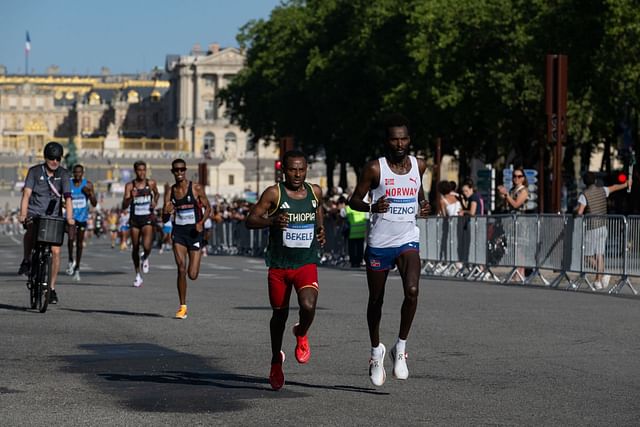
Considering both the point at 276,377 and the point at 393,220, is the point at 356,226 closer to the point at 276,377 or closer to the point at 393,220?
the point at 393,220

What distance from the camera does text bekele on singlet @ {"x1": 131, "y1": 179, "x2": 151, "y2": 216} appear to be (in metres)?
24.2

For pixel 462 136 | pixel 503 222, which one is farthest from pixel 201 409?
pixel 462 136

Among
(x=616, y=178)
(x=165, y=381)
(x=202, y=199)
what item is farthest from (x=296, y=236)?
(x=616, y=178)

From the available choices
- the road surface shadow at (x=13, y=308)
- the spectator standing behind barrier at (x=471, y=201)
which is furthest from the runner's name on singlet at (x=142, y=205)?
the spectator standing behind barrier at (x=471, y=201)

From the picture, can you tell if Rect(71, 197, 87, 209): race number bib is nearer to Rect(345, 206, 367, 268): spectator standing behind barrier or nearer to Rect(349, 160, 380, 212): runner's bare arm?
Rect(345, 206, 367, 268): spectator standing behind barrier

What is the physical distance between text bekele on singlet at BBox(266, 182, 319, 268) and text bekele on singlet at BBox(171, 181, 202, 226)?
285 inches

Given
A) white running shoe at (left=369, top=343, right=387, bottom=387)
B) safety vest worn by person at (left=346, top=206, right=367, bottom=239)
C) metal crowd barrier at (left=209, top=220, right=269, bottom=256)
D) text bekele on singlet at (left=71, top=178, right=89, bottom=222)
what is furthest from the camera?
metal crowd barrier at (left=209, top=220, right=269, bottom=256)

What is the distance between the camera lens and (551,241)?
90.5ft

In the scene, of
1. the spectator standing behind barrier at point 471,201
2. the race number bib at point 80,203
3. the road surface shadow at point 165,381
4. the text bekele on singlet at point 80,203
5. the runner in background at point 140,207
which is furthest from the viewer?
the spectator standing behind barrier at point 471,201

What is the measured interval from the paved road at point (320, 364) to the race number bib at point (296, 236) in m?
0.92

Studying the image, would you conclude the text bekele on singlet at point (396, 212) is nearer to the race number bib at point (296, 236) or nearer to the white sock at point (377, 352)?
the race number bib at point (296, 236)

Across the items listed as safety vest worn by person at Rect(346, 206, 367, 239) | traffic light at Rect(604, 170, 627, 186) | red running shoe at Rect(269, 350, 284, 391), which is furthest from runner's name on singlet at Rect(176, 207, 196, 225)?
safety vest worn by person at Rect(346, 206, 367, 239)

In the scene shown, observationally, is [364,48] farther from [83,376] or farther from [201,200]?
[83,376]

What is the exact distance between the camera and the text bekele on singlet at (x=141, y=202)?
24.2 m
